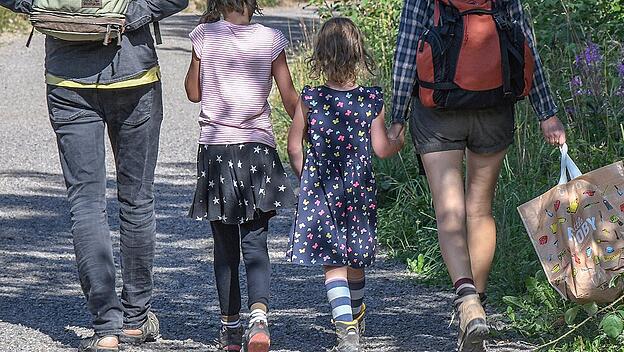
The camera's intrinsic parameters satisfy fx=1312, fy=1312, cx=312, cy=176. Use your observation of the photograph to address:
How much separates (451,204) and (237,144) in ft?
2.97

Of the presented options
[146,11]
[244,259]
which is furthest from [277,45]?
[244,259]

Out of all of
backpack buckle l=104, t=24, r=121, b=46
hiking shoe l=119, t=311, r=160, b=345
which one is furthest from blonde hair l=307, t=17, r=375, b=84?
hiking shoe l=119, t=311, r=160, b=345

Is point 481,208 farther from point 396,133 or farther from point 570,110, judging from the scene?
point 570,110

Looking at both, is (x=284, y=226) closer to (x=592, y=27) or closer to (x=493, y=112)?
(x=592, y=27)

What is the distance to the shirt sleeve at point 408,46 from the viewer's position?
203 inches

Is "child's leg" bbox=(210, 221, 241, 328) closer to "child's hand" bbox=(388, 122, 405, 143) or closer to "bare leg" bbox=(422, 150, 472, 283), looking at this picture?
"child's hand" bbox=(388, 122, 405, 143)

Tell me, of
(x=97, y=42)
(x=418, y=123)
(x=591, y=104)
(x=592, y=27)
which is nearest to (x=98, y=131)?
(x=97, y=42)

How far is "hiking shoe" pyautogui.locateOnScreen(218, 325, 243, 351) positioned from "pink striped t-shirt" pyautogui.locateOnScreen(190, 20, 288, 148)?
0.79 metres

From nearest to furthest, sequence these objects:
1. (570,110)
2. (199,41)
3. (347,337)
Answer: (347,337)
(199,41)
(570,110)

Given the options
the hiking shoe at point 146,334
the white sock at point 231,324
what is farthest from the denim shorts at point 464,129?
the hiking shoe at point 146,334

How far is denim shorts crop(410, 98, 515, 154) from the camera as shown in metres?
5.14

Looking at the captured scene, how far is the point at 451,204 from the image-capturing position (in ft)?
17.1

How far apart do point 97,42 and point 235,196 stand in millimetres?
847

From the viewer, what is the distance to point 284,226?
8539mm
